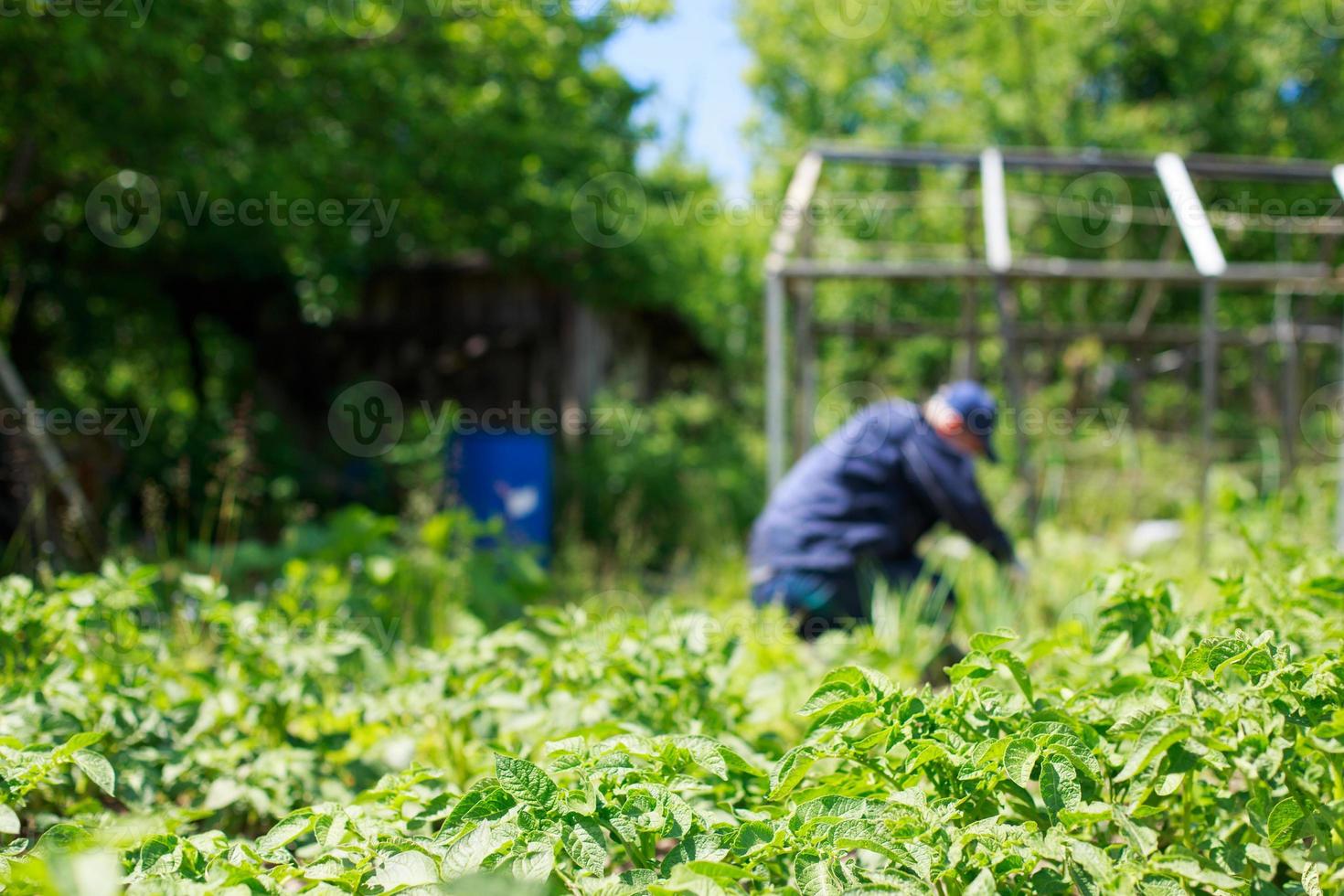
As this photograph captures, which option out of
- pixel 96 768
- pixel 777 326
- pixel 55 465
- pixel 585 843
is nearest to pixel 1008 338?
pixel 777 326

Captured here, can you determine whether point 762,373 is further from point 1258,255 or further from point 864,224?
point 1258,255

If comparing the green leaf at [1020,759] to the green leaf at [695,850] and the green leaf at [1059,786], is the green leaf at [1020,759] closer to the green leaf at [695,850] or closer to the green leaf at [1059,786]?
the green leaf at [1059,786]

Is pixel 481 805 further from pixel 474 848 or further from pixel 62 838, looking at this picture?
pixel 62 838

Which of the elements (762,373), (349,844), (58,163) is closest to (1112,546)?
(349,844)

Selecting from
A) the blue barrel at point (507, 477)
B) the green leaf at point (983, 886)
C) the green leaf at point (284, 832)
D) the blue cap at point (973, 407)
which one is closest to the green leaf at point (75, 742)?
the green leaf at point (284, 832)

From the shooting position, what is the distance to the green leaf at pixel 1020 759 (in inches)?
55.1

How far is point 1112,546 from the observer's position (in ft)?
19.1

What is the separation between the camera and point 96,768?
5.02 ft

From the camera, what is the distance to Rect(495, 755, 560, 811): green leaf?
1403 mm

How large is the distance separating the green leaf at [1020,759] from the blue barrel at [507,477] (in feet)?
16.5

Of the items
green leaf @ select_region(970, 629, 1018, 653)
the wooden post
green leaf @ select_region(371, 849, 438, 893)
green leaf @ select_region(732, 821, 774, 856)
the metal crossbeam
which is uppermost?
the metal crossbeam

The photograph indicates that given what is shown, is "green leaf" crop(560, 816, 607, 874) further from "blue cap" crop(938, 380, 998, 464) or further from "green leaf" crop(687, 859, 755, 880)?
"blue cap" crop(938, 380, 998, 464)

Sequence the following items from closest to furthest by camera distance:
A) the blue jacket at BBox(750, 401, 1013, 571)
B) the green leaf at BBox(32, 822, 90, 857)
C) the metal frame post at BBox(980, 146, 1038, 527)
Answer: the green leaf at BBox(32, 822, 90, 857), the blue jacket at BBox(750, 401, 1013, 571), the metal frame post at BBox(980, 146, 1038, 527)

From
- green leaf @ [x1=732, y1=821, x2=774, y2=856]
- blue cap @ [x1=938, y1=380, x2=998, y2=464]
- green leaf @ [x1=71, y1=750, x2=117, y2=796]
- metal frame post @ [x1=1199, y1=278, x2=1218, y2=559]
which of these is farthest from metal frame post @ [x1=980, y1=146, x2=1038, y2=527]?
green leaf @ [x1=71, y1=750, x2=117, y2=796]
